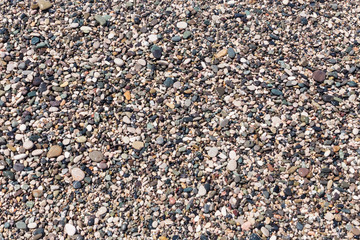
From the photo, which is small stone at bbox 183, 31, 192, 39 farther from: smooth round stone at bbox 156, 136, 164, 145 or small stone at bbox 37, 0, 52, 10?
small stone at bbox 37, 0, 52, 10

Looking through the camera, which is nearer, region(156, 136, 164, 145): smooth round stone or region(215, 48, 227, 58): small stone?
region(156, 136, 164, 145): smooth round stone

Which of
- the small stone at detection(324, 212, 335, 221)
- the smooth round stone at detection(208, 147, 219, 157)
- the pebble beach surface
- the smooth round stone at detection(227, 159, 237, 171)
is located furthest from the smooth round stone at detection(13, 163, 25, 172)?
the small stone at detection(324, 212, 335, 221)

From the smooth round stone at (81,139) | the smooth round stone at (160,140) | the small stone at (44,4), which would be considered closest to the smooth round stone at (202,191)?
the smooth round stone at (160,140)

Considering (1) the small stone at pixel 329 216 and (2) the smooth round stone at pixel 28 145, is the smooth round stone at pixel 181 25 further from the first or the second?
(1) the small stone at pixel 329 216

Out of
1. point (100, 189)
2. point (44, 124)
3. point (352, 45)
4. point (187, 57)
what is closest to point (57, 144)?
point (44, 124)

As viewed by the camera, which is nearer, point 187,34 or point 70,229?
point 70,229

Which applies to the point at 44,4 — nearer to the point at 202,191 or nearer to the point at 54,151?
the point at 54,151

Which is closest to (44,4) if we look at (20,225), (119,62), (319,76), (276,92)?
(119,62)
